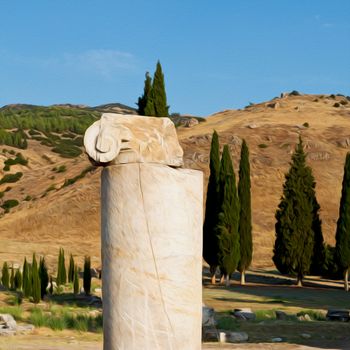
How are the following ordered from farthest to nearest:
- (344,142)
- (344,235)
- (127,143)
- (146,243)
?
(344,142)
(344,235)
(127,143)
(146,243)

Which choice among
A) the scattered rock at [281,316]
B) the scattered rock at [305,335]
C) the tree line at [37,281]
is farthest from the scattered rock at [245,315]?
the tree line at [37,281]

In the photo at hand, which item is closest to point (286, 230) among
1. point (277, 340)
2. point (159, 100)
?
point (159, 100)

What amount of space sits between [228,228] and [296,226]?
4.44 metres

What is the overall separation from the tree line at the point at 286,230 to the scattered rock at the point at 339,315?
15163mm

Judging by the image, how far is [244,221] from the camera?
43094mm

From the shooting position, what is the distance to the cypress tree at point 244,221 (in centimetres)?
4184

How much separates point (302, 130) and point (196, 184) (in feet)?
229

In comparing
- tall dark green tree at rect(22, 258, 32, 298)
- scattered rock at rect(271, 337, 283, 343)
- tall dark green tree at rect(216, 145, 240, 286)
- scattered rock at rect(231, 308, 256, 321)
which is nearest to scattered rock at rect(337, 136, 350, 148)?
tall dark green tree at rect(216, 145, 240, 286)

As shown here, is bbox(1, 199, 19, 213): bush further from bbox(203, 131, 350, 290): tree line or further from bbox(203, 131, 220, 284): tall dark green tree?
bbox(203, 131, 350, 290): tree line

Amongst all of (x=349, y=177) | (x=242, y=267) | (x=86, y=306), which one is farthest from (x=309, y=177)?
(x=86, y=306)

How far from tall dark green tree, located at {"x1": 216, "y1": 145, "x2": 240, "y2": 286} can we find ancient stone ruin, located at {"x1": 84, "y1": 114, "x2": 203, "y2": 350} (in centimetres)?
3338

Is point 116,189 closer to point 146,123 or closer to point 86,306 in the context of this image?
point 146,123

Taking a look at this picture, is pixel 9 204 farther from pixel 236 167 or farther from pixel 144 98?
pixel 144 98

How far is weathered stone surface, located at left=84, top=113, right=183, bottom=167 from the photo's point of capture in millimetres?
6891
